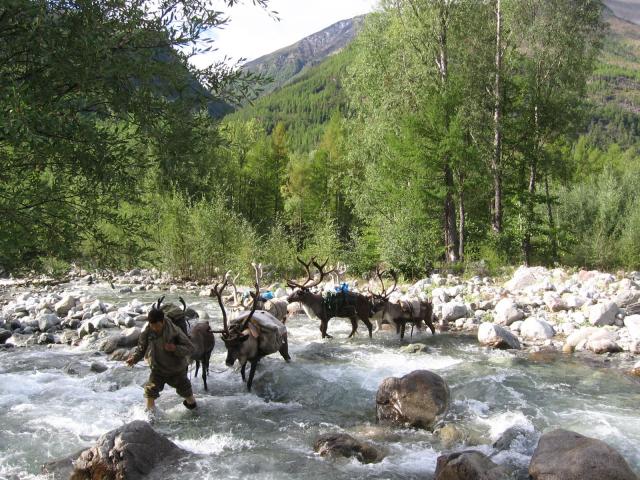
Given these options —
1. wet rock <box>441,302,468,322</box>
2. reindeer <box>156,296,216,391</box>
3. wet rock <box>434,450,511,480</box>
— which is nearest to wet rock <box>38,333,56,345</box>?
reindeer <box>156,296,216,391</box>

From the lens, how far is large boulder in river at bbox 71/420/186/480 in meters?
5.90

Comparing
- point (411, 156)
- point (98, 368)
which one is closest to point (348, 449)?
point (98, 368)

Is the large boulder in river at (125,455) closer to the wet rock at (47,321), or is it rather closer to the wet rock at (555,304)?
the wet rock at (47,321)

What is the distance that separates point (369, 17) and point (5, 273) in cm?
2688

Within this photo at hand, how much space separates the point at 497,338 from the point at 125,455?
895cm

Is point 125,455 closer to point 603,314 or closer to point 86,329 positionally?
point 86,329

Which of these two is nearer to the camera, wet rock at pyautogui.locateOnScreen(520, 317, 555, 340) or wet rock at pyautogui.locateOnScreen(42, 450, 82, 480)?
wet rock at pyautogui.locateOnScreen(42, 450, 82, 480)

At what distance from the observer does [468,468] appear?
5.54 metres

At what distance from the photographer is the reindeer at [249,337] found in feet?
29.6

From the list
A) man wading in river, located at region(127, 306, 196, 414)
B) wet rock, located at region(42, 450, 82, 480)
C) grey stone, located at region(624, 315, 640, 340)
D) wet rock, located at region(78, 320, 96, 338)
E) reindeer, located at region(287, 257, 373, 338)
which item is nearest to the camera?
wet rock, located at region(42, 450, 82, 480)

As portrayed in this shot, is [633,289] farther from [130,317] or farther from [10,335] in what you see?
[10,335]

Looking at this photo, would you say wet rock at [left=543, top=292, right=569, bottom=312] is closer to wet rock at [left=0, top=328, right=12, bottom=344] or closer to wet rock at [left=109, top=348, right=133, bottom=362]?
wet rock at [left=109, top=348, right=133, bottom=362]

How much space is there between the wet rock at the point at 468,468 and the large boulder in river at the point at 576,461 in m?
0.42

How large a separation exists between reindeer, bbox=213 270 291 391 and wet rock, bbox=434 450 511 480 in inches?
171
